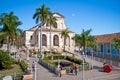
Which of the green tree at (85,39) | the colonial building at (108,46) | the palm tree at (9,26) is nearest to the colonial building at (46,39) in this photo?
the colonial building at (108,46)

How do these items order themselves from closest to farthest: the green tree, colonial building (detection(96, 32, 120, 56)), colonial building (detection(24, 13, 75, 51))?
the green tree → colonial building (detection(96, 32, 120, 56)) → colonial building (detection(24, 13, 75, 51))

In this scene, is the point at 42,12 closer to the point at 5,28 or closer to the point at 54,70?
the point at 5,28

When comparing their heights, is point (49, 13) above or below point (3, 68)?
above

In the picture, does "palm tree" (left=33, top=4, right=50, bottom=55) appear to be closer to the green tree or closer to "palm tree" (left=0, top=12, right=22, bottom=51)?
"palm tree" (left=0, top=12, right=22, bottom=51)

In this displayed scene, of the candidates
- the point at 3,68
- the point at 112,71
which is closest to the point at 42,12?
the point at 3,68

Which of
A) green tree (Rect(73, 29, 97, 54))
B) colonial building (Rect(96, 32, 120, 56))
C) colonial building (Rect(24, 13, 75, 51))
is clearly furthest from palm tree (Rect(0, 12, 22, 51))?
colonial building (Rect(96, 32, 120, 56))

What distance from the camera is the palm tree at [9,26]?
44256 mm

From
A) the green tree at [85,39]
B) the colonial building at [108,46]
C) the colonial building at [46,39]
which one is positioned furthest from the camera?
the colonial building at [46,39]

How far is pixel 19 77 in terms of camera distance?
931 inches

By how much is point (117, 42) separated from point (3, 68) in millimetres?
22738

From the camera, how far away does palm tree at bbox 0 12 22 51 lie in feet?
145

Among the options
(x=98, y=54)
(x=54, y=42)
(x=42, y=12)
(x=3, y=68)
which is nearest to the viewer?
(x=3, y=68)

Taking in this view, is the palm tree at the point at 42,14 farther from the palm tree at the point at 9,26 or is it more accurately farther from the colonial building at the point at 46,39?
the colonial building at the point at 46,39

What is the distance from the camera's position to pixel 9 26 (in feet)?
145
